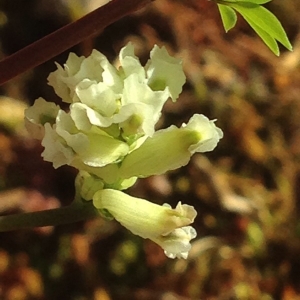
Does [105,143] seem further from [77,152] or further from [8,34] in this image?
[8,34]

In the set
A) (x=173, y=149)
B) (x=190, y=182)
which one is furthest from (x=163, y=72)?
(x=190, y=182)

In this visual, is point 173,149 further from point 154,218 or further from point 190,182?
point 190,182

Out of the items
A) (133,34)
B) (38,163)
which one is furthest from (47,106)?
(133,34)

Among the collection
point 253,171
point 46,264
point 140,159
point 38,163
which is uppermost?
point 140,159

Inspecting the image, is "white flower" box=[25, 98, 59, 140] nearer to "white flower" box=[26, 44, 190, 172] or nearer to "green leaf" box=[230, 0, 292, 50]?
"white flower" box=[26, 44, 190, 172]

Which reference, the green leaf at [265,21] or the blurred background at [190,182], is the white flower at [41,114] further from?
the blurred background at [190,182]

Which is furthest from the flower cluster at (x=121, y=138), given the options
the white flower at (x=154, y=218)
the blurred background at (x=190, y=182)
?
the blurred background at (x=190, y=182)
